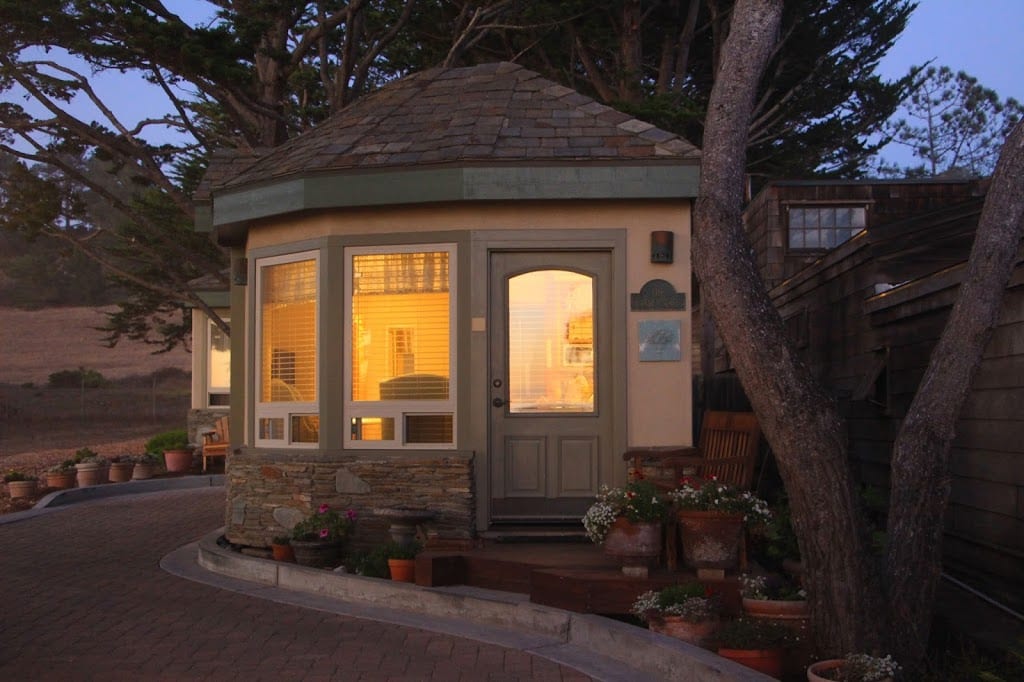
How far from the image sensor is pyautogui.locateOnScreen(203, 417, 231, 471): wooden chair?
19.1 meters

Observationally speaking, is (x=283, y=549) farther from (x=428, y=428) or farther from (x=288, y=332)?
(x=288, y=332)

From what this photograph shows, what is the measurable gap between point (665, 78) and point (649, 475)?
12667mm

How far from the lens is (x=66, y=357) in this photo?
193ft

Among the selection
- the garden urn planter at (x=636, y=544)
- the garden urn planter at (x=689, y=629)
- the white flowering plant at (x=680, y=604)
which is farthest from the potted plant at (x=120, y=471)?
the garden urn planter at (x=689, y=629)

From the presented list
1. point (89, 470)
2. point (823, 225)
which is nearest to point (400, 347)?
point (823, 225)

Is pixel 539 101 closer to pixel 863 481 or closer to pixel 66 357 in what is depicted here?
pixel 863 481

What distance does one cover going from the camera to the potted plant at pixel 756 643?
5.50 metres

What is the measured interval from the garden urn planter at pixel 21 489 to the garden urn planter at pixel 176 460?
10.8 feet

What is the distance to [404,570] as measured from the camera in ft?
26.1

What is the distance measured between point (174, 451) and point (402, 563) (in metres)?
12.3

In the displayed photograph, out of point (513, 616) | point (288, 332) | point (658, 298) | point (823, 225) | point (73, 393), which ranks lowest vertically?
point (513, 616)

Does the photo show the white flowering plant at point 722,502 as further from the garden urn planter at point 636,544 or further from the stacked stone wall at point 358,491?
the stacked stone wall at point 358,491

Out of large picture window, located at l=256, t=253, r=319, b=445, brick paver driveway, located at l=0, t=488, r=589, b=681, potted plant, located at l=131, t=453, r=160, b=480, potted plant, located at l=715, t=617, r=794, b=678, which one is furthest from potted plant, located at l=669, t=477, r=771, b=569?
potted plant, located at l=131, t=453, r=160, b=480

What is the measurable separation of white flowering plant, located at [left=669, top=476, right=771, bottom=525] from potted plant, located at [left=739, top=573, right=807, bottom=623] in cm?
36
